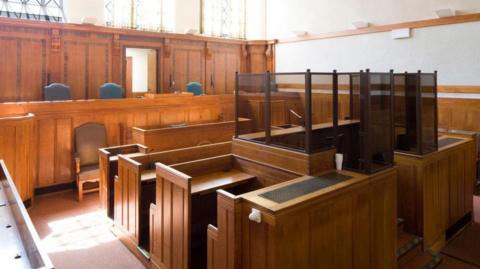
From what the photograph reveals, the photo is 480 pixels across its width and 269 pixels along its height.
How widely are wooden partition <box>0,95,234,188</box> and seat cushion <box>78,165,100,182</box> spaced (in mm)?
365

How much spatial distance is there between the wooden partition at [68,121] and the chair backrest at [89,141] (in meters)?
0.10

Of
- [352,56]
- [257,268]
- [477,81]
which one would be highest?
[352,56]

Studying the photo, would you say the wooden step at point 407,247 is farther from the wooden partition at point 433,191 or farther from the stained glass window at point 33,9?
the stained glass window at point 33,9

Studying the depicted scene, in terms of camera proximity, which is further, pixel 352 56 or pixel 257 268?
pixel 352 56

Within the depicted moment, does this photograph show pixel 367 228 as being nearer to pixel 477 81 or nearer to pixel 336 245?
pixel 336 245

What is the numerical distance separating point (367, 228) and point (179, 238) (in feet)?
4.89

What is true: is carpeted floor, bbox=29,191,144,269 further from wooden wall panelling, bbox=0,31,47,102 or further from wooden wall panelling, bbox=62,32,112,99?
wooden wall panelling, bbox=62,32,112,99

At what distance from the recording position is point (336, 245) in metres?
2.60

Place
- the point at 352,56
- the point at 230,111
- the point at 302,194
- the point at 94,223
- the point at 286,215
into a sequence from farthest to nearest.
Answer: the point at 352,56
the point at 230,111
the point at 94,223
the point at 302,194
the point at 286,215

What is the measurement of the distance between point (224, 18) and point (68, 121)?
19.3 ft

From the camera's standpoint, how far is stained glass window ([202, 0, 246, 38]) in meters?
9.56

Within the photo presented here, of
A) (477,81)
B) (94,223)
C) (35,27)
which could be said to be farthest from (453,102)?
(35,27)

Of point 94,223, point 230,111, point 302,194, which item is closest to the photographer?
point 302,194

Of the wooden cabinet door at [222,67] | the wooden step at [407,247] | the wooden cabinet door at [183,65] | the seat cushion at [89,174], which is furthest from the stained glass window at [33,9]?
the wooden step at [407,247]
